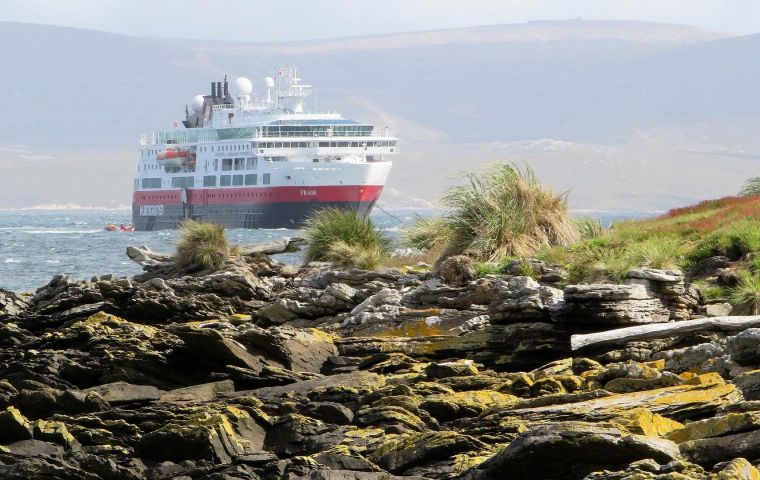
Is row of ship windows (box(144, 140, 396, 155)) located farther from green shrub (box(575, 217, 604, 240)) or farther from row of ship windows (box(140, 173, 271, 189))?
green shrub (box(575, 217, 604, 240))

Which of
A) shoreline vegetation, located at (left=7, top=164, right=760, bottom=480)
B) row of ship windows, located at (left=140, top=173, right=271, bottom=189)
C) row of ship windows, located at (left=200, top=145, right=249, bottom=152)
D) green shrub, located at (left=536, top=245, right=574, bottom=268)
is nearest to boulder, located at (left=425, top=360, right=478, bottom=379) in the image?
shoreline vegetation, located at (left=7, top=164, right=760, bottom=480)

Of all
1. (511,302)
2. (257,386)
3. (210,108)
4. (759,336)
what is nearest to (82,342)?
(257,386)

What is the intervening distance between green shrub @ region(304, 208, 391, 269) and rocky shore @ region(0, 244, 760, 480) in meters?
3.09

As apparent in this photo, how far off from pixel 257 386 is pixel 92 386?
164 centimetres

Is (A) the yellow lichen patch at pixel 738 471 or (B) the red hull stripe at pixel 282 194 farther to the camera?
(B) the red hull stripe at pixel 282 194

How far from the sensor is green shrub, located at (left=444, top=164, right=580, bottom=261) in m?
18.3

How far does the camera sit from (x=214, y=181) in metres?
102

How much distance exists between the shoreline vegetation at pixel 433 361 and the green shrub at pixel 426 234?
125 centimetres

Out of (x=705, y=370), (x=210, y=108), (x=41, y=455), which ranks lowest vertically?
(x=41, y=455)

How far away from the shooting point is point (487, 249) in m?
18.1

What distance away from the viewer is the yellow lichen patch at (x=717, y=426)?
8.59 metres

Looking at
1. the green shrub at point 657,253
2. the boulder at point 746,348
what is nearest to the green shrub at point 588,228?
the green shrub at point 657,253

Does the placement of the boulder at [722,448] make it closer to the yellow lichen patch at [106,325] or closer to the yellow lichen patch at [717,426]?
the yellow lichen patch at [717,426]

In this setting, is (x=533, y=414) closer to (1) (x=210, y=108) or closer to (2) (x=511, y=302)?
(2) (x=511, y=302)
